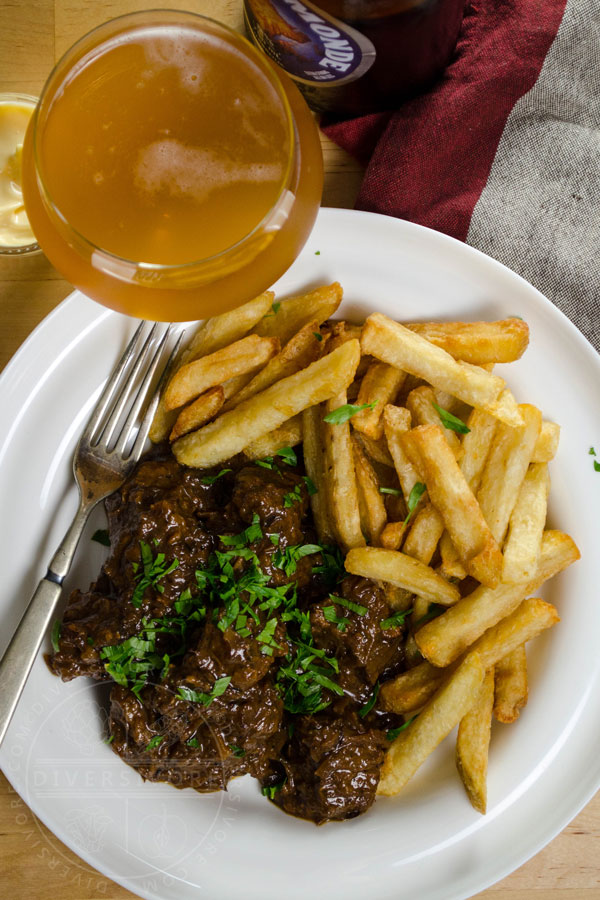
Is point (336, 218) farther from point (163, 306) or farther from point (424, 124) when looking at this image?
point (163, 306)

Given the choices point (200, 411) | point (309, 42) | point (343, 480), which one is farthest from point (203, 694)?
point (309, 42)

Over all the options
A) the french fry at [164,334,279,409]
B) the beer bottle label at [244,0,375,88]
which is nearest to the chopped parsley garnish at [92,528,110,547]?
the french fry at [164,334,279,409]

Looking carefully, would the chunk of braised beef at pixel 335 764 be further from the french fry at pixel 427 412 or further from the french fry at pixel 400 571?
the french fry at pixel 427 412

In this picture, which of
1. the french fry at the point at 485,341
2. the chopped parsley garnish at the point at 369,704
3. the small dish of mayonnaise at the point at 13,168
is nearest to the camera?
the french fry at the point at 485,341

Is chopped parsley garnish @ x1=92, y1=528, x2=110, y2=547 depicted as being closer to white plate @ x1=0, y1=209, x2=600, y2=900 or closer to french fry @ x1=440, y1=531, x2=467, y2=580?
white plate @ x1=0, y1=209, x2=600, y2=900

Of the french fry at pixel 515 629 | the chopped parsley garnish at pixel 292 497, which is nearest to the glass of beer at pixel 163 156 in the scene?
the chopped parsley garnish at pixel 292 497

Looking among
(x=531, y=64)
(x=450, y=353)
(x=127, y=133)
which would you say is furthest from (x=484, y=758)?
(x=531, y=64)
